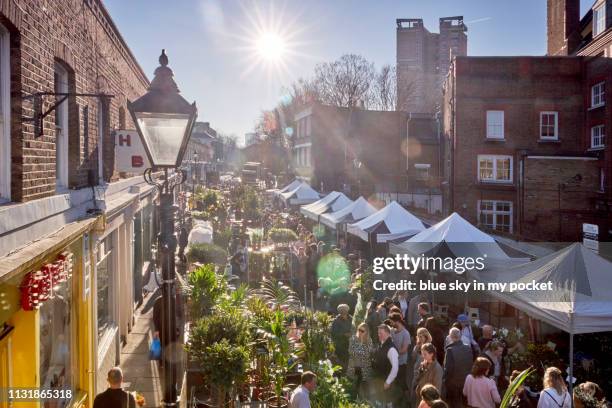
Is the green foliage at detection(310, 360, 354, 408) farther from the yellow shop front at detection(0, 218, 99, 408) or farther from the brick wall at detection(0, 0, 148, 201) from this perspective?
the brick wall at detection(0, 0, 148, 201)

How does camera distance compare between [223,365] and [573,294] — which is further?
[573,294]

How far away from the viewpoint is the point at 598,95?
93.4ft

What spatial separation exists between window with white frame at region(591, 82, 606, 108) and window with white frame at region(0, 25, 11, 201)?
28.6 m

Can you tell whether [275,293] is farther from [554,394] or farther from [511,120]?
[511,120]

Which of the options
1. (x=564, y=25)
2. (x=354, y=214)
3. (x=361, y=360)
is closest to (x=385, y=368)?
(x=361, y=360)

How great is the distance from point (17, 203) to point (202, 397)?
4.70 metres

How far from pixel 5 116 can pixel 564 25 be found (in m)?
37.3

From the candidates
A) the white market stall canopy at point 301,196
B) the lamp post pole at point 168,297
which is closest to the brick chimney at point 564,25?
the white market stall canopy at point 301,196

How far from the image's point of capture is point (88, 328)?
7.58 metres

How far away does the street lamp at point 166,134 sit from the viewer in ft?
13.5

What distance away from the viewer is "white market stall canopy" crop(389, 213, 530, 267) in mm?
11625

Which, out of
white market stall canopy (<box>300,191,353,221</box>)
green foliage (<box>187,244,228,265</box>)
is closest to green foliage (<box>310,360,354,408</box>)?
green foliage (<box>187,244,228,265</box>)

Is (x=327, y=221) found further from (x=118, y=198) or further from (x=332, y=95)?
(x=332, y=95)

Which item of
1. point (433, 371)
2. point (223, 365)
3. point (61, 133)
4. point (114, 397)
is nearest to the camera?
point (114, 397)
